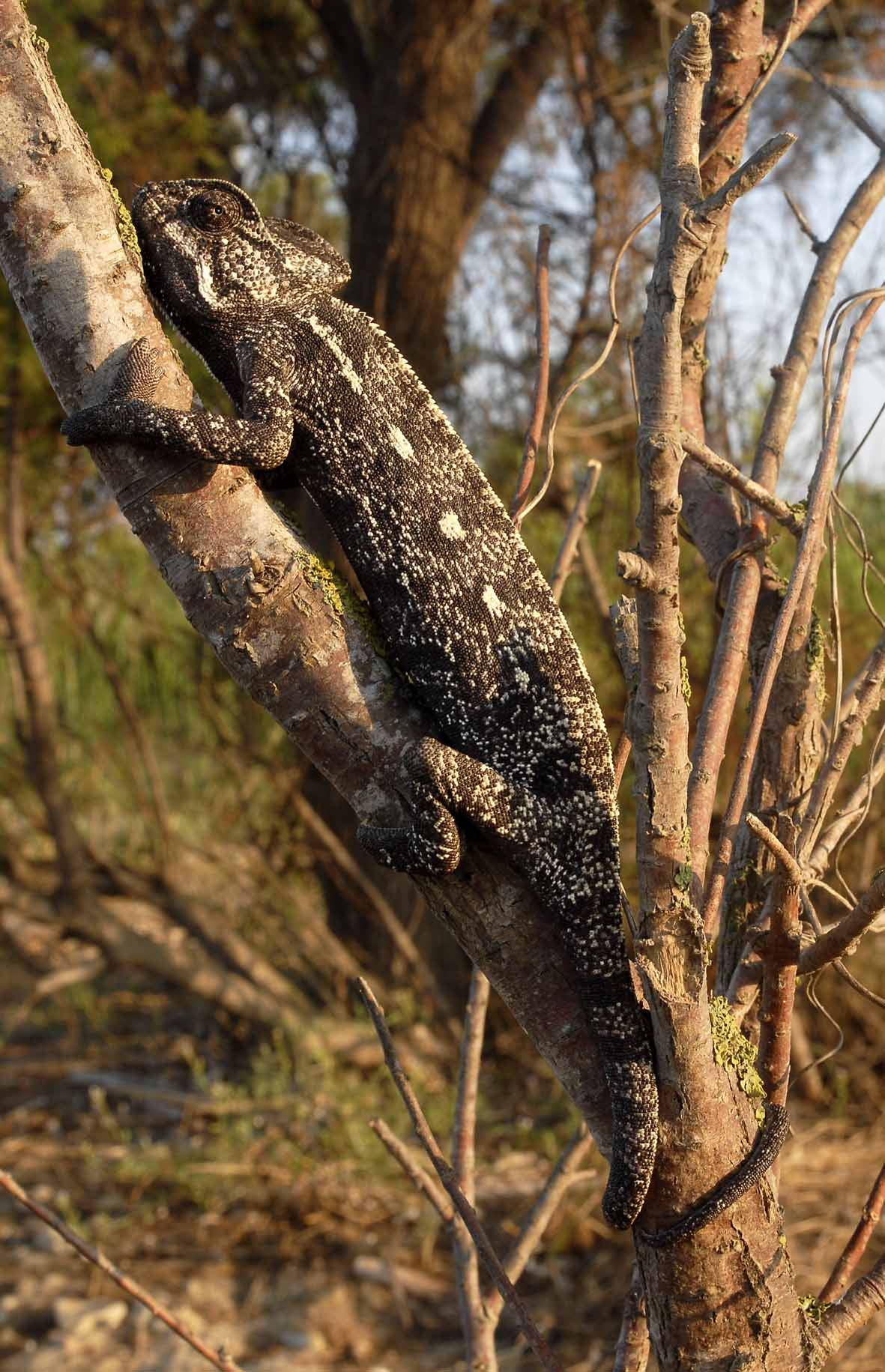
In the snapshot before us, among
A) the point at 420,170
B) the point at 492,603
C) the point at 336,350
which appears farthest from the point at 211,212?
the point at 420,170

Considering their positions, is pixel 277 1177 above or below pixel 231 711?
below

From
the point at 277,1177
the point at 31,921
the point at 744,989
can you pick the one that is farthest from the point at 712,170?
the point at 31,921

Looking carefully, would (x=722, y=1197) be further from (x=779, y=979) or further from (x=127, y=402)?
(x=127, y=402)

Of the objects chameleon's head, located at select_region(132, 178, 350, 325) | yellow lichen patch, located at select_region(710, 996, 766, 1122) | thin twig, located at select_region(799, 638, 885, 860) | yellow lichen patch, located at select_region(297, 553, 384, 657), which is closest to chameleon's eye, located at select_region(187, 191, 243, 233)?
chameleon's head, located at select_region(132, 178, 350, 325)

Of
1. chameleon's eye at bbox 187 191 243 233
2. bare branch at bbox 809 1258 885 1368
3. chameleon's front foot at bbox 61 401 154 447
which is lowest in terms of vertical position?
bare branch at bbox 809 1258 885 1368

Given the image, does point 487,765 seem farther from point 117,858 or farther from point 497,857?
point 117,858

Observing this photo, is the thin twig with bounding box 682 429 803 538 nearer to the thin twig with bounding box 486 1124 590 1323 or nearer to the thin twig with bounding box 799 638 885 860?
the thin twig with bounding box 799 638 885 860

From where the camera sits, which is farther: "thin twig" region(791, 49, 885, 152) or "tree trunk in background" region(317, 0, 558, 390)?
"tree trunk in background" region(317, 0, 558, 390)
